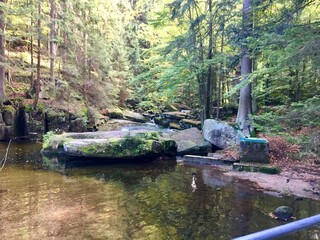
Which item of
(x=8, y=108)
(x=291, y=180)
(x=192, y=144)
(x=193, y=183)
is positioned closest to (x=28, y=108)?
(x=8, y=108)

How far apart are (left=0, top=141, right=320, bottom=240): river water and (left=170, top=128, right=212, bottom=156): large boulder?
2.34 meters

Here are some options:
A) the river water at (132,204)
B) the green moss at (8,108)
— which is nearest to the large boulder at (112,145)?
the river water at (132,204)

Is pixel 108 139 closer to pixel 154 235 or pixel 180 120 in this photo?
pixel 154 235

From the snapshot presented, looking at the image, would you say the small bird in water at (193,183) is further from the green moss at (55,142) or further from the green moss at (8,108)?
the green moss at (8,108)

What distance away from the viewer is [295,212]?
6.17 m

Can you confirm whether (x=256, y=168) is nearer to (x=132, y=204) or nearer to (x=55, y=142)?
(x=132, y=204)

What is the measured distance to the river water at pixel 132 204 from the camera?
5.24m

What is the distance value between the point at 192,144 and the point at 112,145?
3.63m

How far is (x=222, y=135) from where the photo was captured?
1296cm

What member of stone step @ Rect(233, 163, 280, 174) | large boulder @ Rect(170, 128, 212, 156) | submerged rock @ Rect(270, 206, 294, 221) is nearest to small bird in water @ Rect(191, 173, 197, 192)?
stone step @ Rect(233, 163, 280, 174)

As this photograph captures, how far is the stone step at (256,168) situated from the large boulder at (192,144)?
8.26 feet

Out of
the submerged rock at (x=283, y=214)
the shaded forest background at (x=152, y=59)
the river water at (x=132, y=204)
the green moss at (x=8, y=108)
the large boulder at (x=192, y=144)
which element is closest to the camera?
the river water at (x=132, y=204)

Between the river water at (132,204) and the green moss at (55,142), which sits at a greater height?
the green moss at (55,142)

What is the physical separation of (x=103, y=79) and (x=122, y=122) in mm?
3614
